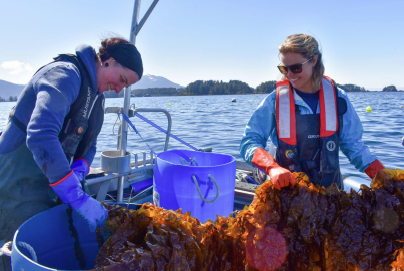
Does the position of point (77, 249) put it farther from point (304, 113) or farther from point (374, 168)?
point (374, 168)

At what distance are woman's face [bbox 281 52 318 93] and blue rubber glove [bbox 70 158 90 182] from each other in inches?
65.9

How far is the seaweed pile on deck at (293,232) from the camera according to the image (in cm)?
126

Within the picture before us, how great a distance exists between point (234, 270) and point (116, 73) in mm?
1383

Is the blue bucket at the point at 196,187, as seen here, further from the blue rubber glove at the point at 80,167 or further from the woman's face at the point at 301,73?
the woman's face at the point at 301,73

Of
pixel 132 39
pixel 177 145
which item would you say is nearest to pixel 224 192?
pixel 132 39

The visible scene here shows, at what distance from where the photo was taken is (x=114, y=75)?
184 centimetres

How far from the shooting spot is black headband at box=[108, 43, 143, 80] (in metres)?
1.77

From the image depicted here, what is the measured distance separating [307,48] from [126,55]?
131 cm

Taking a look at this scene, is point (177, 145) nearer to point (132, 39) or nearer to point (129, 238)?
point (132, 39)

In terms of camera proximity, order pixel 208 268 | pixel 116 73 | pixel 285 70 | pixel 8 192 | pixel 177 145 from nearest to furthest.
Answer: pixel 208 268 < pixel 8 192 < pixel 116 73 < pixel 285 70 < pixel 177 145

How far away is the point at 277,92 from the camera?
2.18 m

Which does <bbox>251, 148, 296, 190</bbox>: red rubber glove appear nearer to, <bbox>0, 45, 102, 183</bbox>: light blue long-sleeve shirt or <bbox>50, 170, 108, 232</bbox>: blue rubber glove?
<bbox>50, 170, 108, 232</bbox>: blue rubber glove

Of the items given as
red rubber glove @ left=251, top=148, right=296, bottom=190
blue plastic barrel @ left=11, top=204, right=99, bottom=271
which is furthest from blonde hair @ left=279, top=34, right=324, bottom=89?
blue plastic barrel @ left=11, top=204, right=99, bottom=271

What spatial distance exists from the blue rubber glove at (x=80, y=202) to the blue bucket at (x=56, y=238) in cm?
15
